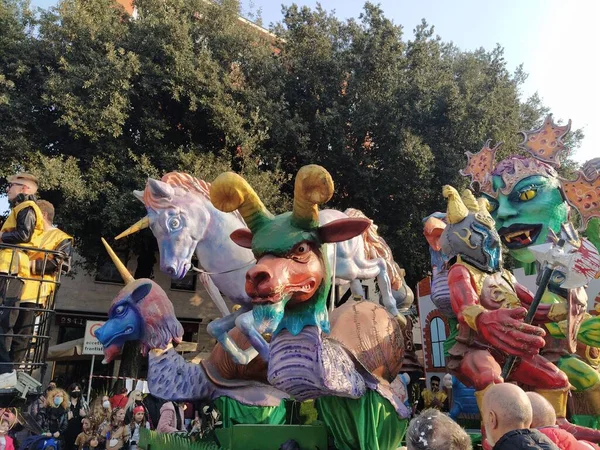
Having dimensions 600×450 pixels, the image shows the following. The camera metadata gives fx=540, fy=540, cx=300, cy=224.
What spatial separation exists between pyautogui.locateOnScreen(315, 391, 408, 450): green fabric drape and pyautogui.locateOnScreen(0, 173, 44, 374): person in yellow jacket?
7.90 ft

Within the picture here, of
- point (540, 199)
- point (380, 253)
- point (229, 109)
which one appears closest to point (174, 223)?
point (380, 253)

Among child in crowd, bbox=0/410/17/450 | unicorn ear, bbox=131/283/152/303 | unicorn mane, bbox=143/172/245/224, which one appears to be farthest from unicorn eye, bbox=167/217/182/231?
child in crowd, bbox=0/410/17/450

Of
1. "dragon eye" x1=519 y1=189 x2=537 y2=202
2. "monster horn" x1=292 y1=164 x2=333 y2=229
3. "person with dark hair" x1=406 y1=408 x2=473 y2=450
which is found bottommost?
"person with dark hair" x1=406 y1=408 x2=473 y2=450

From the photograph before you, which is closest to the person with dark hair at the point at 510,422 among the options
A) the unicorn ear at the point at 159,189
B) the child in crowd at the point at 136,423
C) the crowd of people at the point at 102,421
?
the crowd of people at the point at 102,421

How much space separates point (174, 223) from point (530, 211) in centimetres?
426

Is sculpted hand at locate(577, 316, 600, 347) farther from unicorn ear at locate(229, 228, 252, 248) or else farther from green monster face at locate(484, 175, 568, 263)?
unicorn ear at locate(229, 228, 252, 248)

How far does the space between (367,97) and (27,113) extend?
7.93m

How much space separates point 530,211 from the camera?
643cm

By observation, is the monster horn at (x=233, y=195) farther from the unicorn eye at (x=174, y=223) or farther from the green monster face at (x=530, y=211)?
the green monster face at (x=530, y=211)

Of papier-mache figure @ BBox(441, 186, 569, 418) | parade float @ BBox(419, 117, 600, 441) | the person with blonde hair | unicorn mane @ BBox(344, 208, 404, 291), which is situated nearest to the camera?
papier-mache figure @ BBox(441, 186, 569, 418)

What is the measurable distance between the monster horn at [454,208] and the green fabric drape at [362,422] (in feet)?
7.19

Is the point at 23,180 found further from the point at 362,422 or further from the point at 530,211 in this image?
the point at 530,211

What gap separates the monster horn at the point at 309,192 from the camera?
A: 2.94 metres

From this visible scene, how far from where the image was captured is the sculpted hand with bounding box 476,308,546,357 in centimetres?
383
